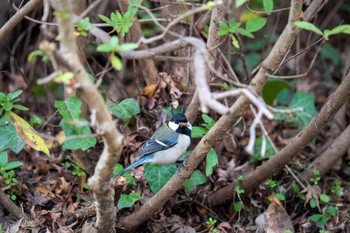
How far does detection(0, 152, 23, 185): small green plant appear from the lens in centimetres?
400

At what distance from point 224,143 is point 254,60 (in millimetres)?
1696

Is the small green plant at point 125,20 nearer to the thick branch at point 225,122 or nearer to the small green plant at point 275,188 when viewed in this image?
the thick branch at point 225,122

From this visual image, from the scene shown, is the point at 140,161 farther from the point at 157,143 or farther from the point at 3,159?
the point at 3,159

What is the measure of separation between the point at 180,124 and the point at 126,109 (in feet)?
1.51

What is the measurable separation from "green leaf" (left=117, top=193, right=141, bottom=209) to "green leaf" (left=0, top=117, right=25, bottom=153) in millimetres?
825

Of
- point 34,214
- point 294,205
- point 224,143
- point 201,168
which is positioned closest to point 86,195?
point 34,214

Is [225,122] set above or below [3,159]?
above

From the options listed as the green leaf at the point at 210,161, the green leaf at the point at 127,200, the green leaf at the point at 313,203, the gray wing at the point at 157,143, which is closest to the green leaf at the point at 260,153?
the green leaf at the point at 313,203

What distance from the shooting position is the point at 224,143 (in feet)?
16.8

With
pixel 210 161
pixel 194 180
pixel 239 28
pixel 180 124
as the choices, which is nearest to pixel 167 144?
pixel 180 124

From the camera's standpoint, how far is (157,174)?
13.8 ft

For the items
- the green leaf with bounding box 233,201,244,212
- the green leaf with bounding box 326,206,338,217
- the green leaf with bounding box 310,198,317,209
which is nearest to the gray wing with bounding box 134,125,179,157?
the green leaf with bounding box 233,201,244,212

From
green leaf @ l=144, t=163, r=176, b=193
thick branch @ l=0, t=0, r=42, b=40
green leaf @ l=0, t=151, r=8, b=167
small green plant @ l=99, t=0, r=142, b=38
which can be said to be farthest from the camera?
green leaf @ l=144, t=163, r=176, b=193

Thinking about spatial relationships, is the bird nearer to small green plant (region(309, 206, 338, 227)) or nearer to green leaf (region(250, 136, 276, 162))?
green leaf (region(250, 136, 276, 162))
